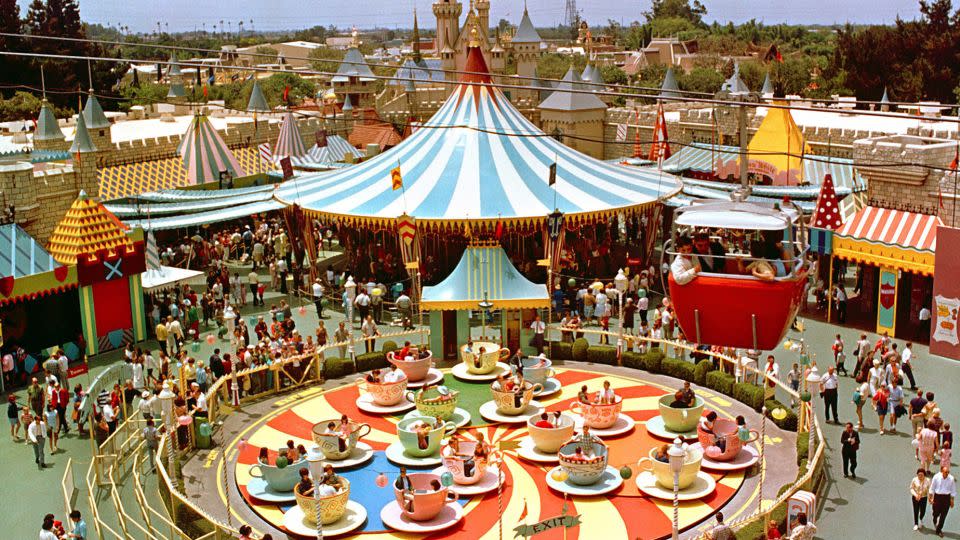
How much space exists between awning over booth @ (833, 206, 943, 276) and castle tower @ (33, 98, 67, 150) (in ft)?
67.4

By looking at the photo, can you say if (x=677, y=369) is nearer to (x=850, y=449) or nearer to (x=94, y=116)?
(x=850, y=449)

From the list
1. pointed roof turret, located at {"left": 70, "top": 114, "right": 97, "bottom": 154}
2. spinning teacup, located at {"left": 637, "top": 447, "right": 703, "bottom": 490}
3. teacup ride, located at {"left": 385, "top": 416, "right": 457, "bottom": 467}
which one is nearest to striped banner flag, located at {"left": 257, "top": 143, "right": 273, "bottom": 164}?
pointed roof turret, located at {"left": 70, "top": 114, "right": 97, "bottom": 154}

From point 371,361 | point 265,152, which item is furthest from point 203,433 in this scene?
point 265,152

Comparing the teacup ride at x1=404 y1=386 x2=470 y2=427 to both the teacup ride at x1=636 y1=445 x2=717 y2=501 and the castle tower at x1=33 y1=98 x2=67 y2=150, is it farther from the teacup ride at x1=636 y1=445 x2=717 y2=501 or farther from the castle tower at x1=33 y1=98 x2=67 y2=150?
the castle tower at x1=33 y1=98 x2=67 y2=150

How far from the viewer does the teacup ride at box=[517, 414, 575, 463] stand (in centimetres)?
1517

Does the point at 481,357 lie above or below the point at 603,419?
above

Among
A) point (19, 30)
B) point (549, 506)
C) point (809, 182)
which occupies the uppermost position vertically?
point (19, 30)

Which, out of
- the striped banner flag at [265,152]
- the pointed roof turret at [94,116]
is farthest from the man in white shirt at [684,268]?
the striped banner flag at [265,152]

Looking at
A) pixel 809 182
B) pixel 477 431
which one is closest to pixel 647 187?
pixel 809 182

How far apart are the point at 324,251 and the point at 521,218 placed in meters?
9.35

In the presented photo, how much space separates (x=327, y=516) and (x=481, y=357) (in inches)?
241

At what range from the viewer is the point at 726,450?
48.6ft

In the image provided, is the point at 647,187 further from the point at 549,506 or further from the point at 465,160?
the point at 549,506

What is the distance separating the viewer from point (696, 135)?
37.4 m
